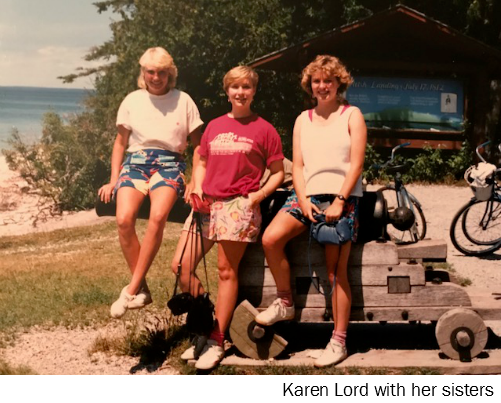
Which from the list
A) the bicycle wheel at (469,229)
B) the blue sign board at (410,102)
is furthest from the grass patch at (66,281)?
the blue sign board at (410,102)

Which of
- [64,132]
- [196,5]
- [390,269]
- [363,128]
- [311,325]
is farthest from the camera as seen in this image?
[196,5]

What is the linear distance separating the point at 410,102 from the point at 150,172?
348 inches

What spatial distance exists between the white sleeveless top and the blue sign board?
851 centimetres

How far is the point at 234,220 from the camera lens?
15.0ft

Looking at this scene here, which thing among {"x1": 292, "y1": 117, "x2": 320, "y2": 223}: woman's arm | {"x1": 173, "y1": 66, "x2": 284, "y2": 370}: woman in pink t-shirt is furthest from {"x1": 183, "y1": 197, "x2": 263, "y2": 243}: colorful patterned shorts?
{"x1": 292, "y1": 117, "x2": 320, "y2": 223}: woman's arm

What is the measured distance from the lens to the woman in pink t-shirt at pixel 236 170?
455 cm

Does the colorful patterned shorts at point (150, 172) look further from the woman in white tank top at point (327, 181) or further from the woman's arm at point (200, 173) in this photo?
the woman in white tank top at point (327, 181)

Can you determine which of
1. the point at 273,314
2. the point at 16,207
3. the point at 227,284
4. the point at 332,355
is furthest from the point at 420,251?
the point at 16,207

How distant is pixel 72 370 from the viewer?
4.84m

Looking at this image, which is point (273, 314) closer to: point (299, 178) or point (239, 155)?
point (299, 178)

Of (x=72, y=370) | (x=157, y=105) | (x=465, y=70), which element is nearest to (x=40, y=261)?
(x=72, y=370)

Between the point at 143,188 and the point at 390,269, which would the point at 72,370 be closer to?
the point at 143,188

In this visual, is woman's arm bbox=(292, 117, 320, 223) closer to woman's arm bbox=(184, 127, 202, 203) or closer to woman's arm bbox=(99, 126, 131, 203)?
woman's arm bbox=(184, 127, 202, 203)

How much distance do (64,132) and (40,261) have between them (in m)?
2.79
